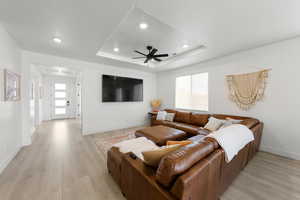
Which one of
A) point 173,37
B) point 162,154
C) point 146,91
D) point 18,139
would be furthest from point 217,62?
point 18,139

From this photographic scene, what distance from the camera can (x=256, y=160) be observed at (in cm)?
240

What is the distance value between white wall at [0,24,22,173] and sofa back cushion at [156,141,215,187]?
2857 millimetres

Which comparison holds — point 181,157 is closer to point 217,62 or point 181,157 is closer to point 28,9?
point 28,9

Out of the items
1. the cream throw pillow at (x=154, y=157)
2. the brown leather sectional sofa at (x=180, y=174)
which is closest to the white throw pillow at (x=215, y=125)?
the brown leather sectional sofa at (x=180, y=174)

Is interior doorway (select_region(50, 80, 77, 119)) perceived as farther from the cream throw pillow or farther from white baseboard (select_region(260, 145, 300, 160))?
white baseboard (select_region(260, 145, 300, 160))

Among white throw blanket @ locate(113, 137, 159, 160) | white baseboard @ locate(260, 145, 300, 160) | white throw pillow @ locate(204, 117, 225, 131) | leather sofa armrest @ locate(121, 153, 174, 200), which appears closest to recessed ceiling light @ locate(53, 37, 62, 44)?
white throw blanket @ locate(113, 137, 159, 160)

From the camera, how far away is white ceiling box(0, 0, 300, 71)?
161cm

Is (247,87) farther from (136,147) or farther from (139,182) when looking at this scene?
(139,182)

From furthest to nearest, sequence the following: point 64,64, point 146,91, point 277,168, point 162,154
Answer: point 146,91 → point 64,64 → point 277,168 → point 162,154

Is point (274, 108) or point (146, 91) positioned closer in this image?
point (274, 108)

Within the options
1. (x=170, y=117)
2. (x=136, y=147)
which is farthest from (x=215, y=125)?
(x=136, y=147)

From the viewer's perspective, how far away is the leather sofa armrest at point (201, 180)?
814 mm

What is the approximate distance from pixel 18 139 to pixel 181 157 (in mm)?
3895

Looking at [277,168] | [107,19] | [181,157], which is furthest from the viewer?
[277,168]
